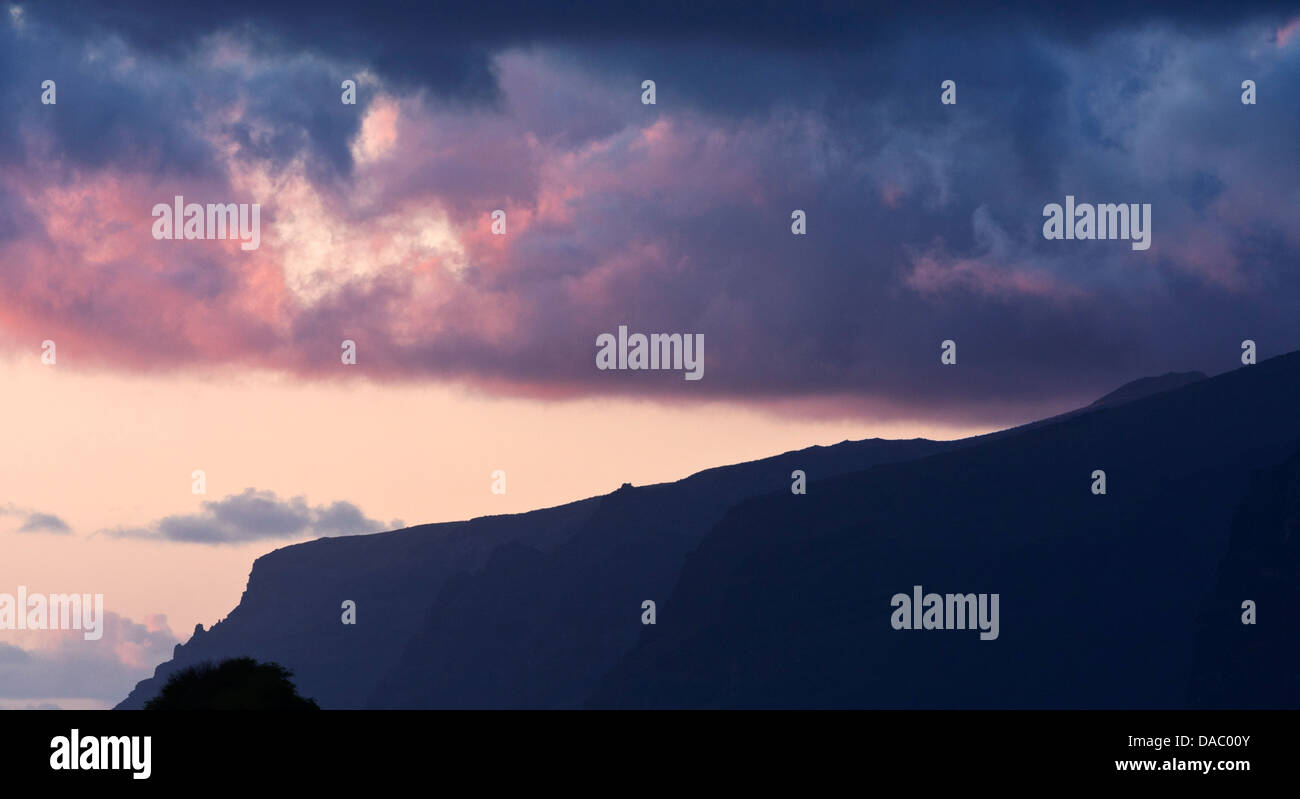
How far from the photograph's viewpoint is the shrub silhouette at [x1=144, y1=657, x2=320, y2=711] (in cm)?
7631

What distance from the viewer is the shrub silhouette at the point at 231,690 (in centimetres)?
7631

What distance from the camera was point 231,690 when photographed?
77812mm
